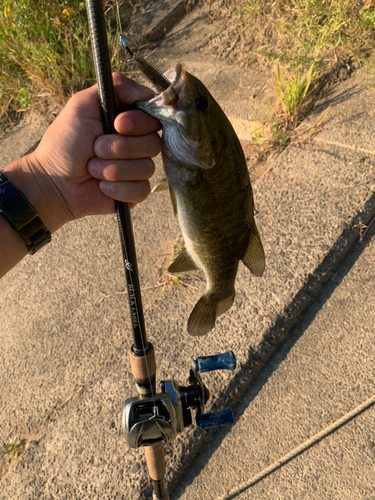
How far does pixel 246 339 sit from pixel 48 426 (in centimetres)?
124

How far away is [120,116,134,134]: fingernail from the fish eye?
224 mm

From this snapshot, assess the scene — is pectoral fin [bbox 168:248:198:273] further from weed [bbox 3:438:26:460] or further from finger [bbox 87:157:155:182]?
weed [bbox 3:438:26:460]

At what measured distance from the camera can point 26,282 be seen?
10.1ft

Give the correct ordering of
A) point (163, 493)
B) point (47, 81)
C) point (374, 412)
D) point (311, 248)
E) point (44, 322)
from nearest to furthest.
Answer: point (163, 493) → point (374, 412) → point (311, 248) → point (44, 322) → point (47, 81)

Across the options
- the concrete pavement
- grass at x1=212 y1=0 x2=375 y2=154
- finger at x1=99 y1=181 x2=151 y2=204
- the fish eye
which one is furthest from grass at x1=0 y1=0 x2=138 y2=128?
the fish eye

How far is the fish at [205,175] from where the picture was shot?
1.26 meters

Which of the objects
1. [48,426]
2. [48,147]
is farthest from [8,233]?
[48,426]

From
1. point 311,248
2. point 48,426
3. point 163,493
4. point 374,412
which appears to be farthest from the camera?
point 311,248

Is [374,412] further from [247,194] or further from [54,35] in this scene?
[54,35]

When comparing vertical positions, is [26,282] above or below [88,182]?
below

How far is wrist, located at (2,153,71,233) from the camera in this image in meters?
1.59

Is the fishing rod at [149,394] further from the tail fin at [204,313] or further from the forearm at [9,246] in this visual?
the forearm at [9,246]

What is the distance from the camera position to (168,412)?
1456 mm

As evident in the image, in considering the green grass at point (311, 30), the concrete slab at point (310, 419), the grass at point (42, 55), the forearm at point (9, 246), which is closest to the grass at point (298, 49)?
the green grass at point (311, 30)
